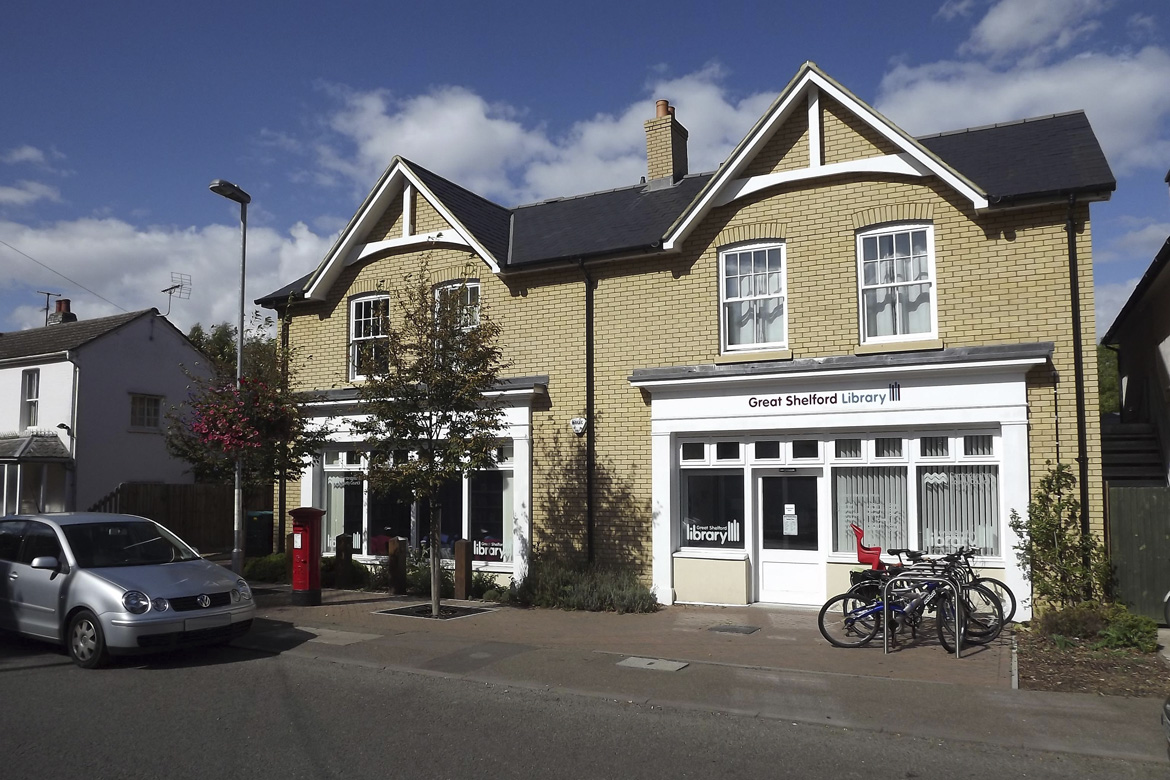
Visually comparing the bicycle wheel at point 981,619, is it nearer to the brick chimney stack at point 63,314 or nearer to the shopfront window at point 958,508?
the shopfront window at point 958,508

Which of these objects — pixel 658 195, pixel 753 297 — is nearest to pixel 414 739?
pixel 753 297

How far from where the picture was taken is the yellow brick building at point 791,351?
11.8 m

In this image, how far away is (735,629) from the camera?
1177 cm

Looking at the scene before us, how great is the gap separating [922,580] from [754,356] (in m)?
4.44

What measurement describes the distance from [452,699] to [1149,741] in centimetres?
574

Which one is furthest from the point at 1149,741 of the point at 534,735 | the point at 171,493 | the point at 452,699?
the point at 171,493

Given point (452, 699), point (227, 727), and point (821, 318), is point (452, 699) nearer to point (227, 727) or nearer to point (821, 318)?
point (227, 727)

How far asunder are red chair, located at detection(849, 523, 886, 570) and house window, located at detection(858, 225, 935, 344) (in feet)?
8.81

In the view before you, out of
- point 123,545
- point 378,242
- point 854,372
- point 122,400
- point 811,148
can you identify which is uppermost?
point 811,148

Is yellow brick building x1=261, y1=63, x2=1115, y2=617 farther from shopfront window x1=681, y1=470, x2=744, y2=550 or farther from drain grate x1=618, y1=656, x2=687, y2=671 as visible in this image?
drain grate x1=618, y1=656, x2=687, y2=671

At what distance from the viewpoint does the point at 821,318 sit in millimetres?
13109

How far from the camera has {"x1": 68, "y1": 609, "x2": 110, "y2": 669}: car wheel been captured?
9492mm

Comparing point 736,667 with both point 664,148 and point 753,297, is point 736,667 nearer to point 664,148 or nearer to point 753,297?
point 753,297

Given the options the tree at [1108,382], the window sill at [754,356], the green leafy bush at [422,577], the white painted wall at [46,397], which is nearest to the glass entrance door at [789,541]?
the window sill at [754,356]
